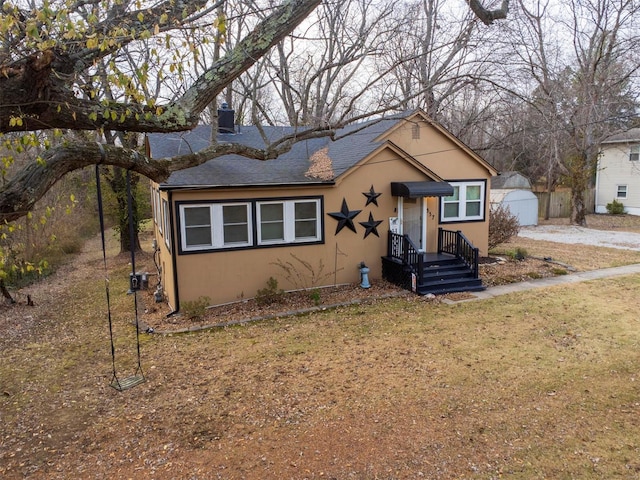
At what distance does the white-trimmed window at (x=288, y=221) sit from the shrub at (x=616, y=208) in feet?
87.6

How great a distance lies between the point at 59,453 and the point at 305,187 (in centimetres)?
796

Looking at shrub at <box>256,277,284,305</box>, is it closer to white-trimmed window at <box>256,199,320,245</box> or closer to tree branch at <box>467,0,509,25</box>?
white-trimmed window at <box>256,199,320,245</box>

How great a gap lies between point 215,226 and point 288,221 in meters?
1.89

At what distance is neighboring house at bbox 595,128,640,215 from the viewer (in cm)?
2889

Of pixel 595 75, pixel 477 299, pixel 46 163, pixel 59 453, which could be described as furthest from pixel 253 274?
pixel 595 75

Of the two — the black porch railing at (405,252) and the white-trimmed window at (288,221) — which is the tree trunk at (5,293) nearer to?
the white-trimmed window at (288,221)

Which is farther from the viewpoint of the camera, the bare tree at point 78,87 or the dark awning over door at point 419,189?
the dark awning over door at point 419,189

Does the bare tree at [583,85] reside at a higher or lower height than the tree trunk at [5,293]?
higher

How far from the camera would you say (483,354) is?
7.32 metres

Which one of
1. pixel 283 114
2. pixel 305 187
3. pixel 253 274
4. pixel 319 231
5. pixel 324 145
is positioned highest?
pixel 283 114

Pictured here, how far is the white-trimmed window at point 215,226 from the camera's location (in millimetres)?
10375

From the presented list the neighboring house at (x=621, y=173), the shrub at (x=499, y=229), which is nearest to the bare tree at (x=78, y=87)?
the shrub at (x=499, y=229)

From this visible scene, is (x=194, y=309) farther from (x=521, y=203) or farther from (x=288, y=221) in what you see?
(x=521, y=203)

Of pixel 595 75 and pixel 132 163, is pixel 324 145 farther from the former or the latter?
pixel 595 75
